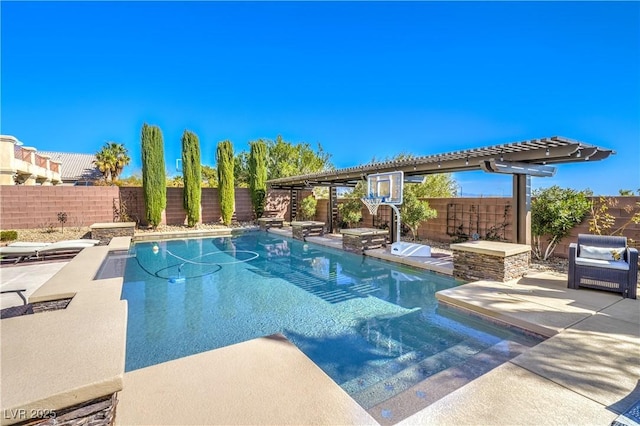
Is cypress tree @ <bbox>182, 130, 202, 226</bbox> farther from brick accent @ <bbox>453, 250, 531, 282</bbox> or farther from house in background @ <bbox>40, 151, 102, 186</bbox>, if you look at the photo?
house in background @ <bbox>40, 151, 102, 186</bbox>

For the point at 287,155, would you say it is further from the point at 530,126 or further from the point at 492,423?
the point at 492,423

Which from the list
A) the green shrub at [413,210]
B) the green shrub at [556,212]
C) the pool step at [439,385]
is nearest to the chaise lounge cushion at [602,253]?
the green shrub at [556,212]

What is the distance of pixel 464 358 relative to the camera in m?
3.67

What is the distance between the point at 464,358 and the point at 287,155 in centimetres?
2930

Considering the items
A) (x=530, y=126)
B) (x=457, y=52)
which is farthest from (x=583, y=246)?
(x=530, y=126)

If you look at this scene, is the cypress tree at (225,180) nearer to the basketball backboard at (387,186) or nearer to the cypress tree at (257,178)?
the cypress tree at (257,178)

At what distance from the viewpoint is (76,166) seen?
35.0m

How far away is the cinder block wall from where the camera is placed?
13148 millimetres

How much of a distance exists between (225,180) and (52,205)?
26.5ft

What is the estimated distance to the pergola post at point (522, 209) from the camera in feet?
23.3

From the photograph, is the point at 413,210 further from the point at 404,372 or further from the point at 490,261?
the point at 404,372

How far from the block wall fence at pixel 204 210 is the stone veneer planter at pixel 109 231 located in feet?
8.98

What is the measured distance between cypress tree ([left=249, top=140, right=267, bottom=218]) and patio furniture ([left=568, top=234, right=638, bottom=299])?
623 inches

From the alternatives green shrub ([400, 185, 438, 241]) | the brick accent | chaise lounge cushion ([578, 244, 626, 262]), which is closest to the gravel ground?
green shrub ([400, 185, 438, 241])
